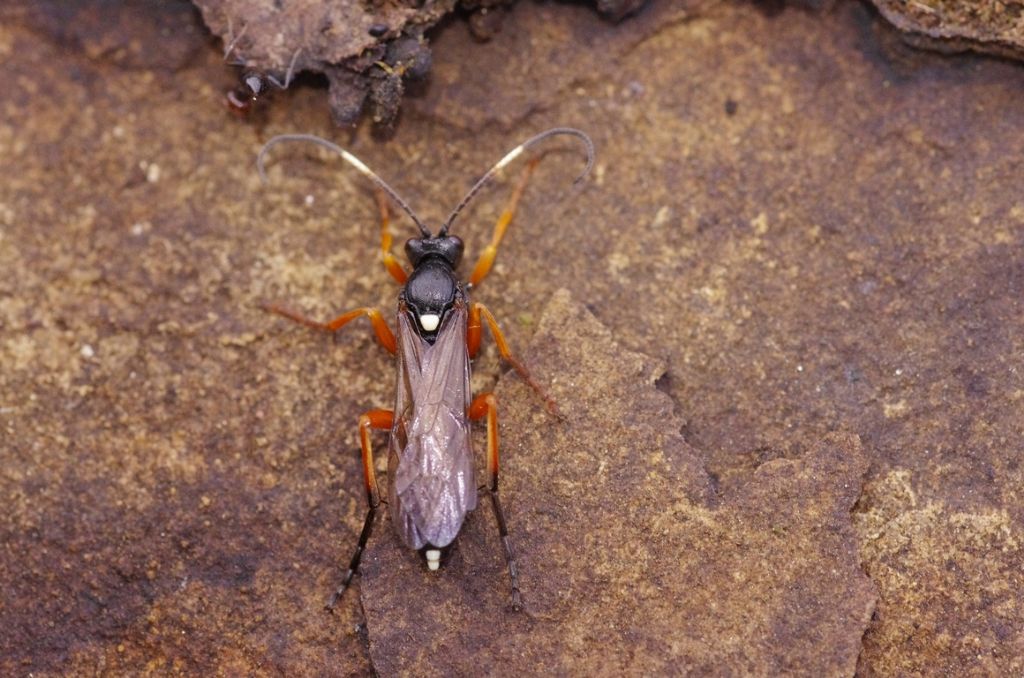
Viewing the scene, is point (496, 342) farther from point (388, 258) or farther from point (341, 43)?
point (341, 43)

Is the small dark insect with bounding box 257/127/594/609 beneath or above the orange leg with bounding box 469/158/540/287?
beneath

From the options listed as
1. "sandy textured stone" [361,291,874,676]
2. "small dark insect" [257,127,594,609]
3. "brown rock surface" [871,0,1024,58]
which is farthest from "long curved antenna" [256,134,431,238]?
"brown rock surface" [871,0,1024,58]

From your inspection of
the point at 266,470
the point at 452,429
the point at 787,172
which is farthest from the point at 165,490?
the point at 787,172

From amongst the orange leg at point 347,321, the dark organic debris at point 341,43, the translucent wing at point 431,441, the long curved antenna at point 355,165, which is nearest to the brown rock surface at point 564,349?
the orange leg at point 347,321

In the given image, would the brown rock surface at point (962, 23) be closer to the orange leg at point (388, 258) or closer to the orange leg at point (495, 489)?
the orange leg at point (388, 258)

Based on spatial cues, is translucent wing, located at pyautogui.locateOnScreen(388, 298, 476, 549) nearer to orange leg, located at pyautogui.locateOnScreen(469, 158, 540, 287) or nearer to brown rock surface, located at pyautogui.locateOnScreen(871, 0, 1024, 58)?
orange leg, located at pyautogui.locateOnScreen(469, 158, 540, 287)

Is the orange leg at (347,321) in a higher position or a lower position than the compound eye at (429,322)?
lower

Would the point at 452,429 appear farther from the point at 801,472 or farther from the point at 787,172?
the point at 787,172
